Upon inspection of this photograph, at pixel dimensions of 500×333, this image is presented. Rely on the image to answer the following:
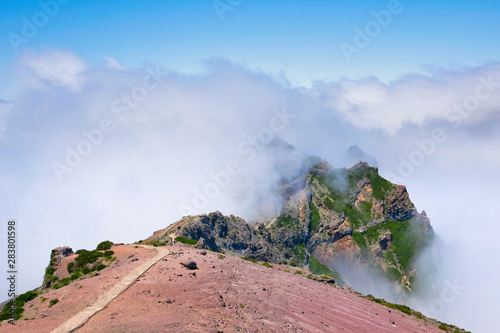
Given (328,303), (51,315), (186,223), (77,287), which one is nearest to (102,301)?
(51,315)

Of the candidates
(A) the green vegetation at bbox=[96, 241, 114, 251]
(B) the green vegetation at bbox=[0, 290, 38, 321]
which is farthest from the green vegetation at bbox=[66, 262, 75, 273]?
(B) the green vegetation at bbox=[0, 290, 38, 321]

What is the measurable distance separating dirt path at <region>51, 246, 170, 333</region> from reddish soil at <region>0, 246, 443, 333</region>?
2.05 feet

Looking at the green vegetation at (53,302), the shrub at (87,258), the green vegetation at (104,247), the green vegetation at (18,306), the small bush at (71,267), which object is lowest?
the green vegetation at (18,306)

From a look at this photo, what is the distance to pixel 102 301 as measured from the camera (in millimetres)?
32344

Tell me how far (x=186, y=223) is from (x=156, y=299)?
7669 centimetres

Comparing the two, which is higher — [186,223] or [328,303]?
[186,223]

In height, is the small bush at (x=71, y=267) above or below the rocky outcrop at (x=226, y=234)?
below

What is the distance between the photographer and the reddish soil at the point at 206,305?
94.4 ft

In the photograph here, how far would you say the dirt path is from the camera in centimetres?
2745

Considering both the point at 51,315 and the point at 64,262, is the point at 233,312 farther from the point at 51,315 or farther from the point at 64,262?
the point at 64,262

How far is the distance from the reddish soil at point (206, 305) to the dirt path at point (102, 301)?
0.62 meters

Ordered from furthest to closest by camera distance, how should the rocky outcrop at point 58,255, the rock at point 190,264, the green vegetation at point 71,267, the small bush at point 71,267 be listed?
the rocky outcrop at point 58,255 < the green vegetation at point 71,267 < the small bush at point 71,267 < the rock at point 190,264

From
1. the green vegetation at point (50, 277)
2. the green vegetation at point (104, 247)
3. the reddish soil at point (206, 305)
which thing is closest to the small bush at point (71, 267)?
the green vegetation at point (50, 277)

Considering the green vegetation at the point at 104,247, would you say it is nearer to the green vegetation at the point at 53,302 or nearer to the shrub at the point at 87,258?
the shrub at the point at 87,258
